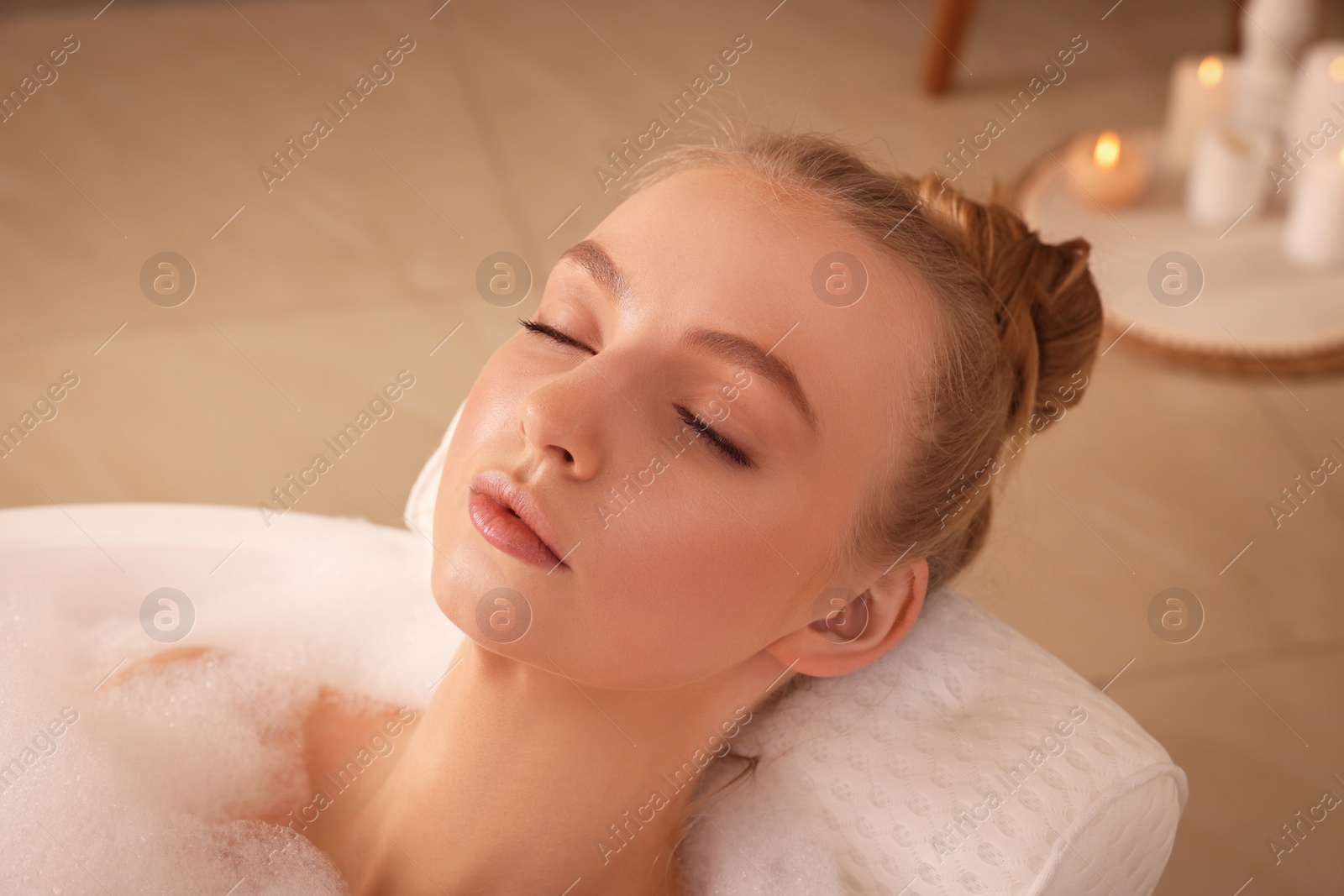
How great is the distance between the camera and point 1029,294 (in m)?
1.06

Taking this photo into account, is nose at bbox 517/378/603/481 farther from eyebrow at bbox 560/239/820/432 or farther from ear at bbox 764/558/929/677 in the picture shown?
ear at bbox 764/558/929/677

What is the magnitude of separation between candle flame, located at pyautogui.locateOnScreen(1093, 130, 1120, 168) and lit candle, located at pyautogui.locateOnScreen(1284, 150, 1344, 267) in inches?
13.5

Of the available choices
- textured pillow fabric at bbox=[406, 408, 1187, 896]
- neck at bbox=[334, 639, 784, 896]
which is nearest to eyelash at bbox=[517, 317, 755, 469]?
neck at bbox=[334, 639, 784, 896]

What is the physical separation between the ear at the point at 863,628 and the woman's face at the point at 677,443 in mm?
53

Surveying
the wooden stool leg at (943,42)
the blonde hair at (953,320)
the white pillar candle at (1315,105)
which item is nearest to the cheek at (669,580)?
the blonde hair at (953,320)

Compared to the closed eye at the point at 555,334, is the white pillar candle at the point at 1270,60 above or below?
below

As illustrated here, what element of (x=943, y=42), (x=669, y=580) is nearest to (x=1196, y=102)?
(x=943, y=42)

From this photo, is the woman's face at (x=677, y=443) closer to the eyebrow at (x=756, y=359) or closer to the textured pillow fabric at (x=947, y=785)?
the eyebrow at (x=756, y=359)

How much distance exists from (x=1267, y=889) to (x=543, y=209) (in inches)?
69.1

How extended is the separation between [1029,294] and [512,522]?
1.70ft

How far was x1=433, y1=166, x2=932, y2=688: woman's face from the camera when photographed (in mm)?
866

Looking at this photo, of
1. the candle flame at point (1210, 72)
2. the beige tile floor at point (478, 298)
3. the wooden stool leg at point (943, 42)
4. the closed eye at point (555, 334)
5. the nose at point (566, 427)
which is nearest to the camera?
the nose at point (566, 427)

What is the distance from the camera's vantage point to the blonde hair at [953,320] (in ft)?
3.23

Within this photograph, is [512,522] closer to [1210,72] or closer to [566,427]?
[566,427]
